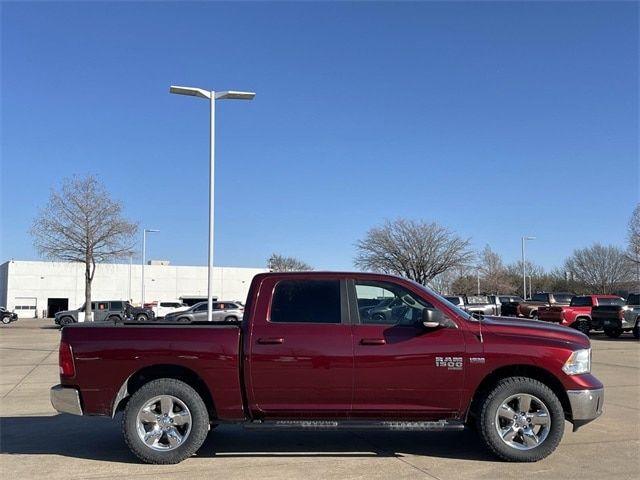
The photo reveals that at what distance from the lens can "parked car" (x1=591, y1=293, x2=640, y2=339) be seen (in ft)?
80.9

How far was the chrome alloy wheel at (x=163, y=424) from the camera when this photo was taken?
600 centimetres

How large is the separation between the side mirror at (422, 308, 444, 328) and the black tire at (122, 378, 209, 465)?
7.65 ft

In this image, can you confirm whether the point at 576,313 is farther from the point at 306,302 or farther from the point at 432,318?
the point at 306,302

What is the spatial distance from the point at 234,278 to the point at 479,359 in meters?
77.3

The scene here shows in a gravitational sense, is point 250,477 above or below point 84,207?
below

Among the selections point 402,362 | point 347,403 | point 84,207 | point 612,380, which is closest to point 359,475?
point 347,403

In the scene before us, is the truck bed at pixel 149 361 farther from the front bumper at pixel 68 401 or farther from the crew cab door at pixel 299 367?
the crew cab door at pixel 299 367

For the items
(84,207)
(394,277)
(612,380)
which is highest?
(84,207)

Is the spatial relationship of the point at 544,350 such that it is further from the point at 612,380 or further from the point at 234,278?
the point at 234,278

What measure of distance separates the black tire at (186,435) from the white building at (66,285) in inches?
2641

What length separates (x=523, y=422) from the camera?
6.01 meters

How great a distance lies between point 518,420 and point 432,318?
4.50 feet

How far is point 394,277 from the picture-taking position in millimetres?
6312

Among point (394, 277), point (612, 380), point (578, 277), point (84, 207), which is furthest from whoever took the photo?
point (578, 277)
